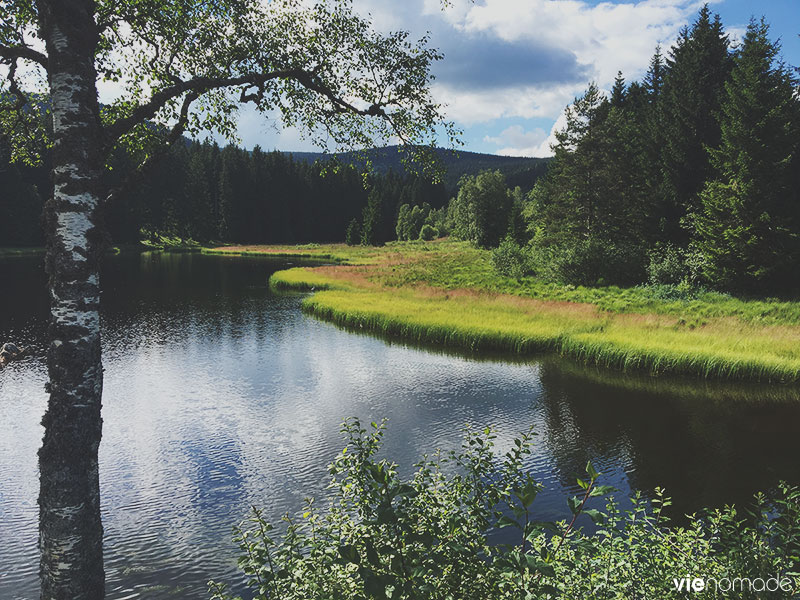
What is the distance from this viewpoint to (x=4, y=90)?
716cm

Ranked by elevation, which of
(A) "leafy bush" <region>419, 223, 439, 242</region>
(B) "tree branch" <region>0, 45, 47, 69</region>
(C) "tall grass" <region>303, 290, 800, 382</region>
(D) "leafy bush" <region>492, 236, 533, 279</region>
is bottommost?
(C) "tall grass" <region>303, 290, 800, 382</region>

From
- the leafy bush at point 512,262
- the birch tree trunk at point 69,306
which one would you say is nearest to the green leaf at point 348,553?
the birch tree trunk at point 69,306

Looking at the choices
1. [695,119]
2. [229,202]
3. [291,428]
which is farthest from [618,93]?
[229,202]

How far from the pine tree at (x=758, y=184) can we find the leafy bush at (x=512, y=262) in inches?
722

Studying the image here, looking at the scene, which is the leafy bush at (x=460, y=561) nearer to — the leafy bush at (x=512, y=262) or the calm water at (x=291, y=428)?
the calm water at (x=291, y=428)

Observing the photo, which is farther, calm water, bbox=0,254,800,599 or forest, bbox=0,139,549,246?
forest, bbox=0,139,549,246

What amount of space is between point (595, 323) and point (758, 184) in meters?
12.3

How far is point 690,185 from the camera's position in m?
36.1

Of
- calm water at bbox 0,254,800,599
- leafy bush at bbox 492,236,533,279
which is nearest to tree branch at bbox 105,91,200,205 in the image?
calm water at bbox 0,254,800,599

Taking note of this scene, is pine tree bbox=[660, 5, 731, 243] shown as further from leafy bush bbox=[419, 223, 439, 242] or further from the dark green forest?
leafy bush bbox=[419, 223, 439, 242]

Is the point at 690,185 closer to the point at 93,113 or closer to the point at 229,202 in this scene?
the point at 93,113

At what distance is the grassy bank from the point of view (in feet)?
70.0

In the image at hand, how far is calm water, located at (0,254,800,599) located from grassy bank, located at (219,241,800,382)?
4.65 feet

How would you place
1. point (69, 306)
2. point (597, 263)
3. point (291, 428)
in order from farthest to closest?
point (597, 263), point (291, 428), point (69, 306)
